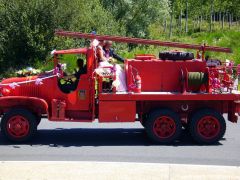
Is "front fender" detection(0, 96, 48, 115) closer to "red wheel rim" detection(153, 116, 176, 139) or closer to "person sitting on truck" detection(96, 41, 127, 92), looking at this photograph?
"person sitting on truck" detection(96, 41, 127, 92)

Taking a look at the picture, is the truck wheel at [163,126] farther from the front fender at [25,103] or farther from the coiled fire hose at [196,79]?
the front fender at [25,103]

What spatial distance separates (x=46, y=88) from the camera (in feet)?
40.4

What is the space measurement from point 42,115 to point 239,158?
4455mm

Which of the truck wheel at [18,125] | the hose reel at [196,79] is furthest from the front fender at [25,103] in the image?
the hose reel at [196,79]

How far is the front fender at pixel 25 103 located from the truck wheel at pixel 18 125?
19 centimetres

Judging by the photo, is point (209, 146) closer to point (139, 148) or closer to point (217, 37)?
point (139, 148)

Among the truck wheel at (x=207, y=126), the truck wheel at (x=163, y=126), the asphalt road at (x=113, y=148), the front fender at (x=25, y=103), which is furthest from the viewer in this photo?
the truck wheel at (x=207, y=126)

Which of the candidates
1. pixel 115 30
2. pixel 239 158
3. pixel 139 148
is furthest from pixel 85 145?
pixel 115 30

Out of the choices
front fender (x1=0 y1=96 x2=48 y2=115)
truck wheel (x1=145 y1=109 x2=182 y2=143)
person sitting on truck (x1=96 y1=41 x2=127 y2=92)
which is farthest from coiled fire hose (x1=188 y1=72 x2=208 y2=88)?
front fender (x1=0 y1=96 x2=48 y2=115)

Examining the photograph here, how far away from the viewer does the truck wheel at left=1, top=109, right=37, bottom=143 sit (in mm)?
12133

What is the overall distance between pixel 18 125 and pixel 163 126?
3.13 meters

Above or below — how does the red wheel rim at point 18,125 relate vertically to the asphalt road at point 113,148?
above

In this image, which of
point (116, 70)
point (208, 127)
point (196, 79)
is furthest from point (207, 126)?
point (116, 70)

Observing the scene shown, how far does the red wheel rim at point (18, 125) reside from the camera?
12.1 m
